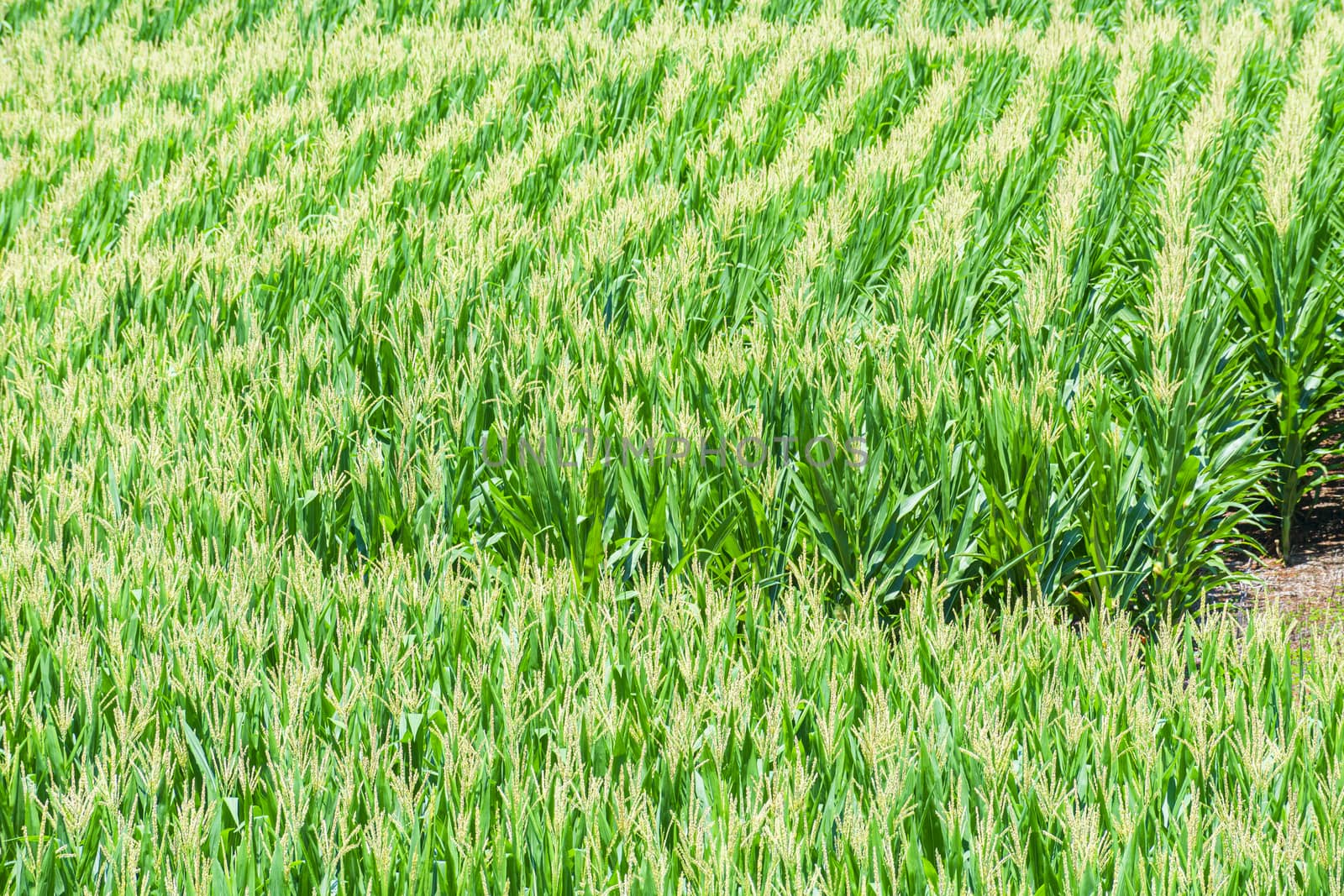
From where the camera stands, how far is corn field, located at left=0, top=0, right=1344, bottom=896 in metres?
1.81

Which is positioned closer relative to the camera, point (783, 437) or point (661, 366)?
point (783, 437)

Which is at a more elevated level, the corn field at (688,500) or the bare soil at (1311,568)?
the corn field at (688,500)

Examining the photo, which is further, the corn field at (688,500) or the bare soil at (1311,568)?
the bare soil at (1311,568)

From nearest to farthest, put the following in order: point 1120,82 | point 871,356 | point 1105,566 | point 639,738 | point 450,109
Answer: point 639,738
point 1105,566
point 871,356
point 1120,82
point 450,109

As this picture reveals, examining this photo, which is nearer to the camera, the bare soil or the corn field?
the corn field

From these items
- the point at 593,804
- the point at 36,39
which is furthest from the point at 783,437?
the point at 36,39

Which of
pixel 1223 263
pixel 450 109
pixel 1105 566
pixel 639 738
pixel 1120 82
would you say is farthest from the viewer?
pixel 450 109

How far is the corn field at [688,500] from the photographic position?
1.81 meters

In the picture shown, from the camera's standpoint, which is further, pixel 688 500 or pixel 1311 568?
pixel 1311 568

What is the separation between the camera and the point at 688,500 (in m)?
3.06

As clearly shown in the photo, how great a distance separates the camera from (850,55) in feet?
26.2

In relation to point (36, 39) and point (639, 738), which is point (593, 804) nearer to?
point (639, 738)

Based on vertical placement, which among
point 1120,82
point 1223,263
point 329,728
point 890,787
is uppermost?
point 1120,82

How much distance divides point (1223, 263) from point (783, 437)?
214 centimetres
